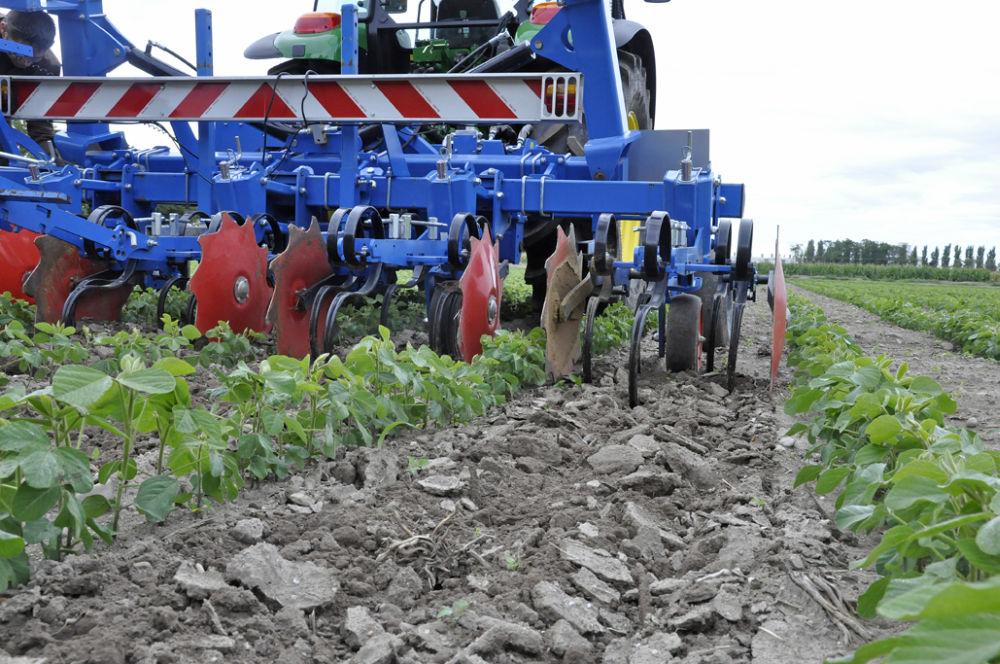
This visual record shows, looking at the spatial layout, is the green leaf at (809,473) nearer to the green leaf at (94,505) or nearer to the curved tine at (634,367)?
the curved tine at (634,367)

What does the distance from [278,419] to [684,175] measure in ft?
10.8

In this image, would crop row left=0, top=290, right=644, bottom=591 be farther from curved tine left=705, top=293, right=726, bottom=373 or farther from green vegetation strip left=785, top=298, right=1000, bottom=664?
green vegetation strip left=785, top=298, right=1000, bottom=664

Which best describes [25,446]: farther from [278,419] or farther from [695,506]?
[695,506]

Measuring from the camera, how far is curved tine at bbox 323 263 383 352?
475 cm

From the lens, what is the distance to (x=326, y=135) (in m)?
6.66

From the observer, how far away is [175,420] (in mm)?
2090

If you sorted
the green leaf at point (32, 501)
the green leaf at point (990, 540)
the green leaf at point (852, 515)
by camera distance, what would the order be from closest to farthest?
the green leaf at point (990, 540)
the green leaf at point (32, 501)
the green leaf at point (852, 515)

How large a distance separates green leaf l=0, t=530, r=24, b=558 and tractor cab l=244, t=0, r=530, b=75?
237 inches

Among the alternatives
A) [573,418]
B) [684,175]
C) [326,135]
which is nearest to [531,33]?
[326,135]

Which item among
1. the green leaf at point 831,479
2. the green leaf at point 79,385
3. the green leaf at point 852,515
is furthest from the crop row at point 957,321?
the green leaf at point 79,385

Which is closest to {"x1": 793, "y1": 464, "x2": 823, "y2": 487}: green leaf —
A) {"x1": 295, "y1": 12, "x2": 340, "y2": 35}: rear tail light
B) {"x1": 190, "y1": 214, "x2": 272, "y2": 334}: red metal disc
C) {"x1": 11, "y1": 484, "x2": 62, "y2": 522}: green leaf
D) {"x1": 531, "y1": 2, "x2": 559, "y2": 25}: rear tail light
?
{"x1": 11, "y1": 484, "x2": 62, "y2": 522}: green leaf

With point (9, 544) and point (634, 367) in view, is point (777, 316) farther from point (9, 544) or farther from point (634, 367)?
point (9, 544)

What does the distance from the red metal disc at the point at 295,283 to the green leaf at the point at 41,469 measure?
3.03m

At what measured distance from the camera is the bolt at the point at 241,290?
5.06 m
